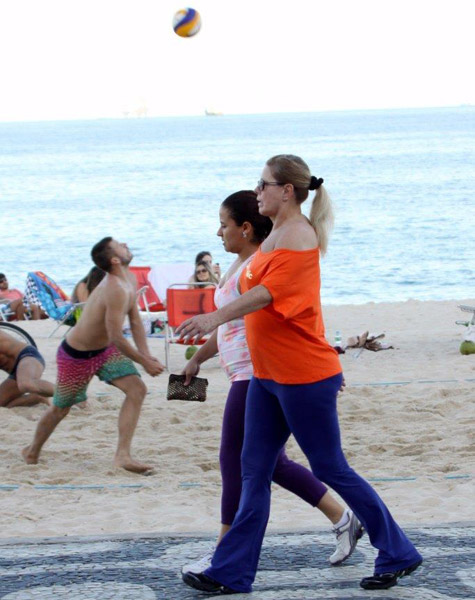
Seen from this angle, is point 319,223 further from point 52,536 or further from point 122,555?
point 52,536

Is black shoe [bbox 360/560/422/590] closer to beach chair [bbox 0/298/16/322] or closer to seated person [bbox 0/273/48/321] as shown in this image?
beach chair [bbox 0/298/16/322]

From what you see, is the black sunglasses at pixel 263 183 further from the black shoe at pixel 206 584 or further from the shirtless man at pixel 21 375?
the shirtless man at pixel 21 375

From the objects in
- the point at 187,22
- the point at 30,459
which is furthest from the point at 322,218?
the point at 187,22

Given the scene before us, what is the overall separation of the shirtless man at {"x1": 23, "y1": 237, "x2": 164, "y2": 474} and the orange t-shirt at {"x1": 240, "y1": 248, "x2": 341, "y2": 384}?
2.36 m

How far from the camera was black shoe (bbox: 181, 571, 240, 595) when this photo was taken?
3938 mm

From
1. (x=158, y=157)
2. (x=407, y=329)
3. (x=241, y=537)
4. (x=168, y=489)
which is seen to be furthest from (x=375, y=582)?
(x=158, y=157)

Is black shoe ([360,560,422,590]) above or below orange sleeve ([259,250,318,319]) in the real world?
below

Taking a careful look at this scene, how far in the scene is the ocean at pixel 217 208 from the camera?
1175 inches

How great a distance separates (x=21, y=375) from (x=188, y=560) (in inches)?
143

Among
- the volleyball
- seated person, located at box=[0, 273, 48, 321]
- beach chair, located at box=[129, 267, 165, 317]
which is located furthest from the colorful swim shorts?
the volleyball

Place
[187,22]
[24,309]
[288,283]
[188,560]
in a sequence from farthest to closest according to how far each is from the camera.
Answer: [187,22], [24,309], [188,560], [288,283]

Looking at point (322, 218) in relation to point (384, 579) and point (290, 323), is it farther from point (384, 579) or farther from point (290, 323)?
point (384, 579)

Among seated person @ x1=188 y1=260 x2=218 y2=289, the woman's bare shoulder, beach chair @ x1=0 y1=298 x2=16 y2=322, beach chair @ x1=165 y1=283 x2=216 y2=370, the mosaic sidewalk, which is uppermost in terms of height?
the woman's bare shoulder

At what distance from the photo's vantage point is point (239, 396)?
4.17 meters
